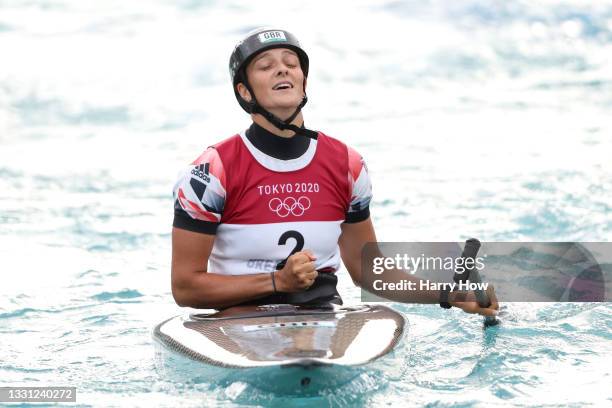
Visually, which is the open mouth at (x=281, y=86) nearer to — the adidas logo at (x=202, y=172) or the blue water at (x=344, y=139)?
the adidas logo at (x=202, y=172)

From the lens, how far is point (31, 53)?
1822 centimetres

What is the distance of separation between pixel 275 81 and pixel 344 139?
29.3 feet

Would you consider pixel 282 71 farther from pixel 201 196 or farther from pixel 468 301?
pixel 468 301

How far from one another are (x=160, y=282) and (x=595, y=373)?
4.11m

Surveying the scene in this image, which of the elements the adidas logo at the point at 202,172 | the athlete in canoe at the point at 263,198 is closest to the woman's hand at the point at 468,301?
the athlete in canoe at the point at 263,198

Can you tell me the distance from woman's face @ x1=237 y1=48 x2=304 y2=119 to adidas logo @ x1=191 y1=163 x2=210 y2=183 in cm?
48

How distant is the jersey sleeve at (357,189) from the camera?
5.77 metres

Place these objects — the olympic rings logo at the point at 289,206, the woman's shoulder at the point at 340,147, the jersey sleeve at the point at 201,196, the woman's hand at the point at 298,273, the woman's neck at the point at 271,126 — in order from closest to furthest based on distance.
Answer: the woman's hand at the point at 298,273
the jersey sleeve at the point at 201,196
the olympic rings logo at the point at 289,206
the woman's neck at the point at 271,126
the woman's shoulder at the point at 340,147

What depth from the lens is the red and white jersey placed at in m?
5.39

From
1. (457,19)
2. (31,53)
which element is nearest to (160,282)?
(31,53)

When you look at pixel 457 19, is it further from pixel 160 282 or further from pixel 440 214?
pixel 160 282

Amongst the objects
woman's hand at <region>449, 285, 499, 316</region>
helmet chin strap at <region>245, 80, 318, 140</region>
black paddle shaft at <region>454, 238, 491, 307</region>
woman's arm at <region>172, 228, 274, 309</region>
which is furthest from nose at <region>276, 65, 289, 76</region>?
woman's hand at <region>449, 285, 499, 316</region>

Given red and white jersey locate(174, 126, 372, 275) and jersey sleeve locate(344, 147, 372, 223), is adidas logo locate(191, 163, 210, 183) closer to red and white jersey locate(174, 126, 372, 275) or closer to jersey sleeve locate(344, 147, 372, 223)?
red and white jersey locate(174, 126, 372, 275)

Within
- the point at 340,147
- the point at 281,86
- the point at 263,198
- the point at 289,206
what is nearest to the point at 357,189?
the point at 340,147
